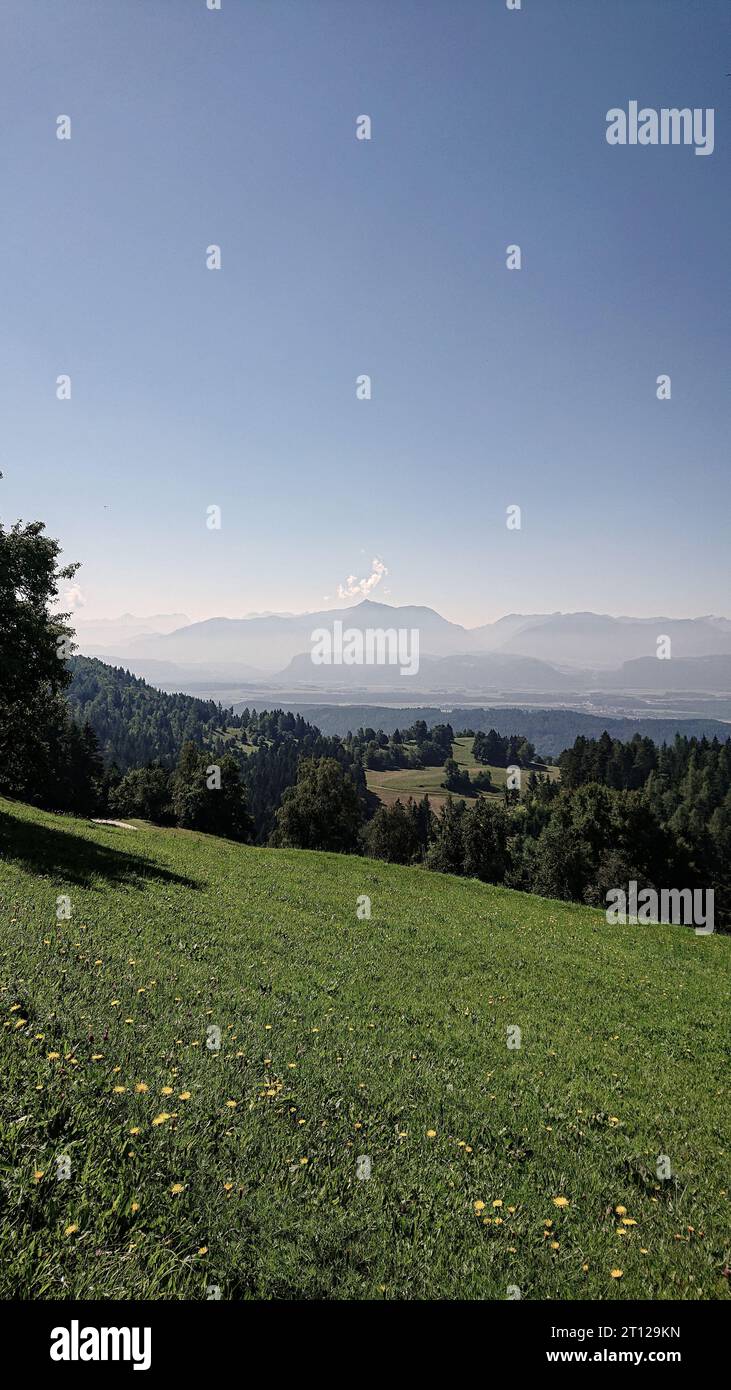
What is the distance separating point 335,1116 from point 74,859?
17.6 meters

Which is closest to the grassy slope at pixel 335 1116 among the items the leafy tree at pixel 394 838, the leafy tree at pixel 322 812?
the leafy tree at pixel 322 812

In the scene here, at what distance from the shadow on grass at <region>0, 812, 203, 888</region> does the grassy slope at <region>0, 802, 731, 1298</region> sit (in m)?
2.23

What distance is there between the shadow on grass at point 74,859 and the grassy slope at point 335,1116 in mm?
2232

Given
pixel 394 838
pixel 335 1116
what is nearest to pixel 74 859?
pixel 335 1116

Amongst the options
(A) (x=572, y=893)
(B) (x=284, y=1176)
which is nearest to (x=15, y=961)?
(B) (x=284, y=1176)

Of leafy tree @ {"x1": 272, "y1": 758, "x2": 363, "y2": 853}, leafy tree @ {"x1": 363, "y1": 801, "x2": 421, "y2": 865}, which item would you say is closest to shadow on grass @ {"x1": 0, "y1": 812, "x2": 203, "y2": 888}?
leafy tree @ {"x1": 272, "y1": 758, "x2": 363, "y2": 853}

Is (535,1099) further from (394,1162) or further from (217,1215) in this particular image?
(217,1215)

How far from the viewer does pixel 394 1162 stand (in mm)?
7293

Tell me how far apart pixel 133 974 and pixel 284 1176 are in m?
6.22

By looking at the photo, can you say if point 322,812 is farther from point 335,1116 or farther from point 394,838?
point 335,1116

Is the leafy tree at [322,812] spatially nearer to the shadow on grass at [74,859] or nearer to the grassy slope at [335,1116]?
the shadow on grass at [74,859]

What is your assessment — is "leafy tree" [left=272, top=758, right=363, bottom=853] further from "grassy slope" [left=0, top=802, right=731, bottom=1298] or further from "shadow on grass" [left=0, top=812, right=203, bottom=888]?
"grassy slope" [left=0, top=802, right=731, bottom=1298]

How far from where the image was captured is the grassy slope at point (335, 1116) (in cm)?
552

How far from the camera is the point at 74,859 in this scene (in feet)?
72.4
